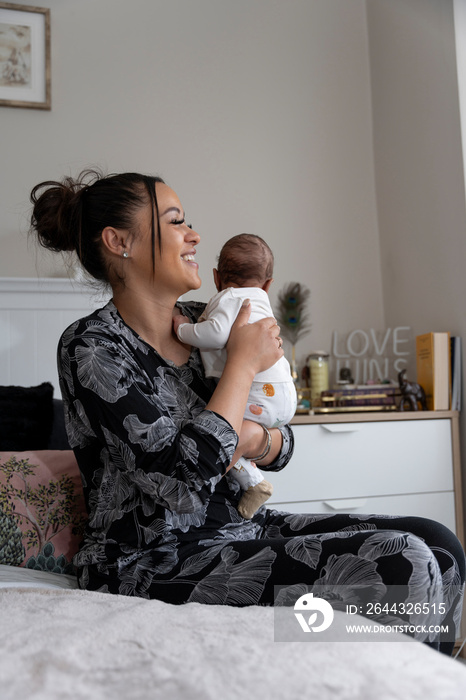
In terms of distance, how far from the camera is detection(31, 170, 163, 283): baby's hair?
1.41 metres

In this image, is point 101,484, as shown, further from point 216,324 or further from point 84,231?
point 84,231

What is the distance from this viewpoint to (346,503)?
2.31 meters

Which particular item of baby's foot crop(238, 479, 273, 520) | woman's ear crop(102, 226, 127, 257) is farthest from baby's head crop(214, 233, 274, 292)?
baby's foot crop(238, 479, 273, 520)

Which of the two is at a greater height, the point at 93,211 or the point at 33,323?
the point at 93,211

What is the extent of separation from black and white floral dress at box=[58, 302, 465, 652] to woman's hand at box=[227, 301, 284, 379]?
15 centimetres

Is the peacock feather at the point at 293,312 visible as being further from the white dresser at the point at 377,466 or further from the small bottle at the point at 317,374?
the white dresser at the point at 377,466

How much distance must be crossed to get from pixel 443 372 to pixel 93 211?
151 centimetres

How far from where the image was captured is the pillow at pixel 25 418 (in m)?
1.67

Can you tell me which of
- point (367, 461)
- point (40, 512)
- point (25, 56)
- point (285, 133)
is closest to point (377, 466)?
point (367, 461)

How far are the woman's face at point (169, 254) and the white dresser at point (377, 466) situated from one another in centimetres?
101

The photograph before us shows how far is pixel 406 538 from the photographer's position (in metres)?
1.03

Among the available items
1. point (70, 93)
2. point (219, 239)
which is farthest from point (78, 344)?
point (70, 93)

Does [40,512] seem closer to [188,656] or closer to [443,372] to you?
[188,656]

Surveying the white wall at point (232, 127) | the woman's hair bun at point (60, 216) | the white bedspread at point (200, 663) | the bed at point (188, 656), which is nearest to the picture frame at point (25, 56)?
the white wall at point (232, 127)
